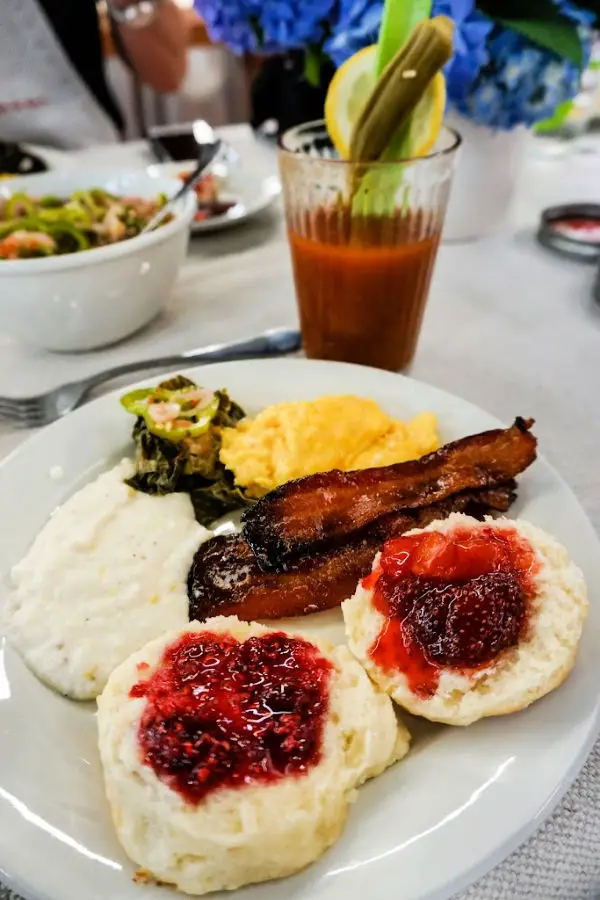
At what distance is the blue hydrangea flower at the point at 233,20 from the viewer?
6.35 feet

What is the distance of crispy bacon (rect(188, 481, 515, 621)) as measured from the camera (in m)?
1.16

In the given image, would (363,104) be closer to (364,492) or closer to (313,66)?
(313,66)

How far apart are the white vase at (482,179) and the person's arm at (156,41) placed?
2.97 meters

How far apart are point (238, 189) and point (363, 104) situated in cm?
126

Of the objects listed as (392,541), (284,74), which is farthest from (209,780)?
(284,74)

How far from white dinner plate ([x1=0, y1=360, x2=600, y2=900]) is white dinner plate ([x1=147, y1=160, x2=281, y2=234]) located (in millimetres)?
1629

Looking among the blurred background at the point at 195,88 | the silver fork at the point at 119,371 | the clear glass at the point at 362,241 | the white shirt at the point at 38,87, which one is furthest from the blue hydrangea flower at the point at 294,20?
the blurred background at the point at 195,88

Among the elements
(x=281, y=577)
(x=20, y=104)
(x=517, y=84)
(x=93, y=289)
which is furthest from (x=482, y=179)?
(x=20, y=104)

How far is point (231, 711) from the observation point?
90 centimetres

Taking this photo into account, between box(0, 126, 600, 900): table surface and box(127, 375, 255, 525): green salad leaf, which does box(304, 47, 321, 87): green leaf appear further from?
box(127, 375, 255, 525): green salad leaf

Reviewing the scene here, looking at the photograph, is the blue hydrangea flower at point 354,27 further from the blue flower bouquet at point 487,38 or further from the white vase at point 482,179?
the white vase at point 482,179

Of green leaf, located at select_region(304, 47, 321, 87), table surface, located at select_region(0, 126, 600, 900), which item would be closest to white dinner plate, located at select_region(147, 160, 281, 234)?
table surface, located at select_region(0, 126, 600, 900)

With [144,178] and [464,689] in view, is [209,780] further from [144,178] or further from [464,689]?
[144,178]

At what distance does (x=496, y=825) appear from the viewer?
81 centimetres
